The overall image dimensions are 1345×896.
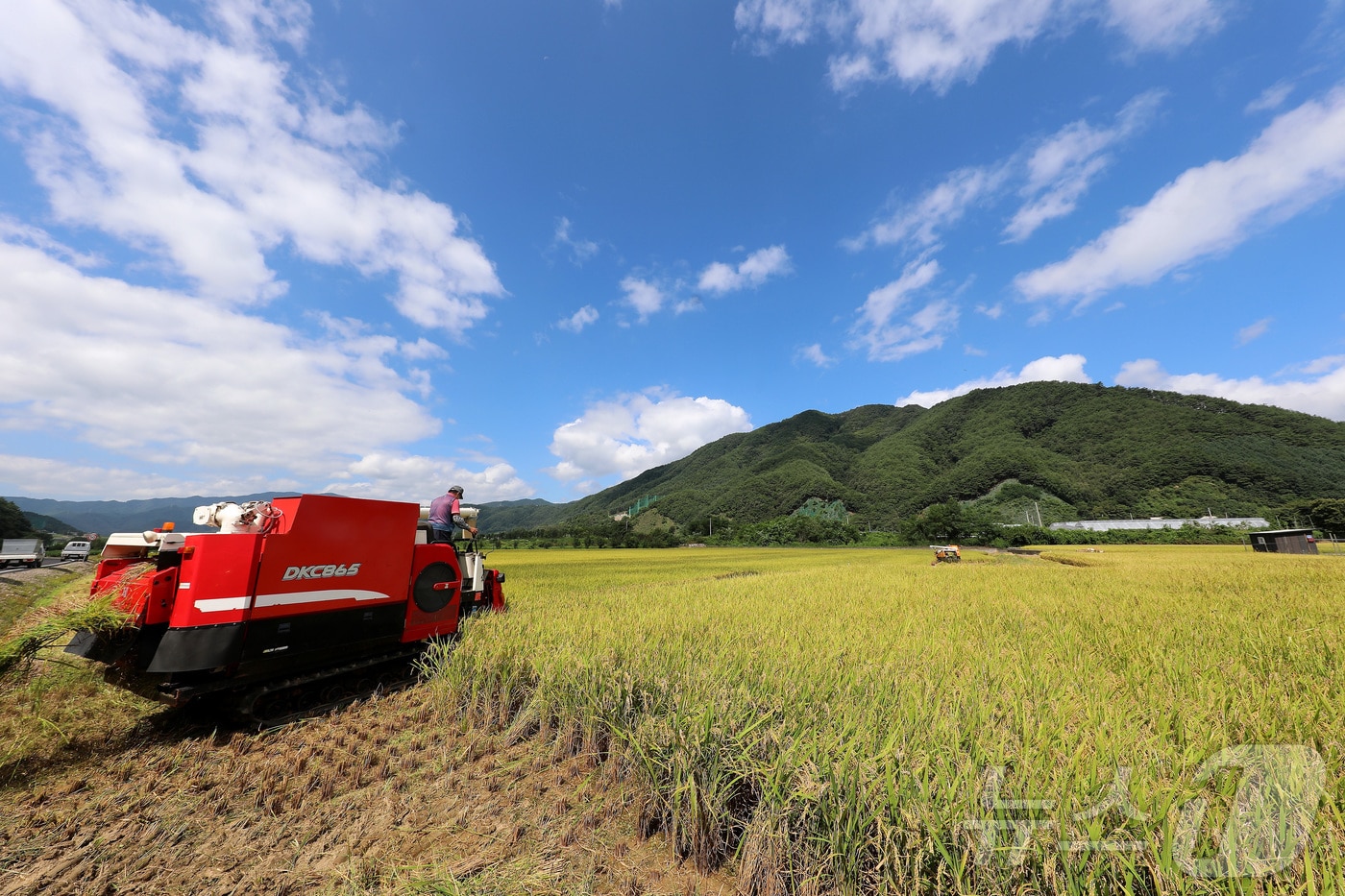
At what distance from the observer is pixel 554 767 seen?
350cm

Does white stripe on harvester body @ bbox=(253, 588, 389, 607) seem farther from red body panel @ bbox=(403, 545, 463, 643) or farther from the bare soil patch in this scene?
the bare soil patch

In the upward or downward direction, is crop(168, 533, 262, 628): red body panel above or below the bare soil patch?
above

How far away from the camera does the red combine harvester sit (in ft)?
12.5

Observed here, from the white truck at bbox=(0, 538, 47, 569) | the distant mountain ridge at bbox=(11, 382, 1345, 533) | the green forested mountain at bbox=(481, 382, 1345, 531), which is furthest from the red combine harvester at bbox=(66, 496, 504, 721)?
the distant mountain ridge at bbox=(11, 382, 1345, 533)

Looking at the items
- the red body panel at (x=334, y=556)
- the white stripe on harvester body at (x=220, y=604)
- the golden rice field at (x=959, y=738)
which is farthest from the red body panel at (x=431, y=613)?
the white stripe on harvester body at (x=220, y=604)

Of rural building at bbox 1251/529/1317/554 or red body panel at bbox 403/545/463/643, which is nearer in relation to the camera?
red body panel at bbox 403/545/463/643

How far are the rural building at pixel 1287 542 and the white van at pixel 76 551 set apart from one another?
7366cm

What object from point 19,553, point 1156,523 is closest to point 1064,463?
point 1156,523

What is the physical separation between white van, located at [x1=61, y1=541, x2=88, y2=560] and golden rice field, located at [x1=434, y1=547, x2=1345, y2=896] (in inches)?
1962

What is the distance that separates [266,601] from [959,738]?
531 cm

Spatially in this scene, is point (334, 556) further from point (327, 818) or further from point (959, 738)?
point (959, 738)

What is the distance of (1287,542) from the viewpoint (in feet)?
76.6

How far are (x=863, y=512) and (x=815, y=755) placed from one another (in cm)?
10390

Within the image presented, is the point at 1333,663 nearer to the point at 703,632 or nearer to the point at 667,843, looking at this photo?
the point at 703,632
